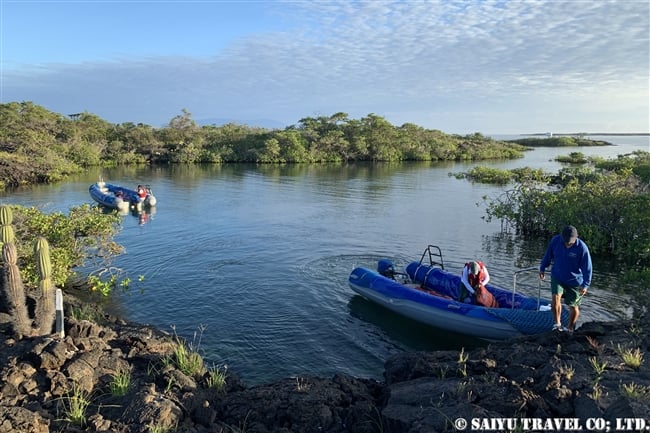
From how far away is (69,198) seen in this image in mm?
27969

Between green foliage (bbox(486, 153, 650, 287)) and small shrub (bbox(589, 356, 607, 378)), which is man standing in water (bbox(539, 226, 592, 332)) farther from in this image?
green foliage (bbox(486, 153, 650, 287))

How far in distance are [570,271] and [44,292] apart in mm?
8540

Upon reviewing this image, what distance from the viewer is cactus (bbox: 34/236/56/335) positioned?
7.22 metres

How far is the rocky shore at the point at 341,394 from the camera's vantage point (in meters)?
4.89

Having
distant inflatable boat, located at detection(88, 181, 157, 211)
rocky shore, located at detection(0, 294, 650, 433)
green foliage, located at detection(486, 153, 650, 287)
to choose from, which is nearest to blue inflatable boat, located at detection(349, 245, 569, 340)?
rocky shore, located at detection(0, 294, 650, 433)

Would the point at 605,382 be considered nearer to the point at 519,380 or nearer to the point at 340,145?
the point at 519,380

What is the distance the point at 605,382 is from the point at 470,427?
192 centimetres

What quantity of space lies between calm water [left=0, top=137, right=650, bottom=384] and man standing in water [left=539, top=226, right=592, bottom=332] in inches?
95.0

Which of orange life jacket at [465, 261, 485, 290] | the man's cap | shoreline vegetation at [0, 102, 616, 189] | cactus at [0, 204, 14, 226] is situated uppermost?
shoreline vegetation at [0, 102, 616, 189]

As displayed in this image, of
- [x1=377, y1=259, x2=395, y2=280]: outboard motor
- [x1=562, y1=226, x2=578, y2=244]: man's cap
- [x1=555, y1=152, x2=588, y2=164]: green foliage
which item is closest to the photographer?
[x1=562, y1=226, x2=578, y2=244]: man's cap

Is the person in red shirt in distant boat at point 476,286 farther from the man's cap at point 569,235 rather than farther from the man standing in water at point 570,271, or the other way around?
the man's cap at point 569,235

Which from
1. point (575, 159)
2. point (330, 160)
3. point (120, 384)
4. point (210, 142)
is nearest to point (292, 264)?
point (120, 384)

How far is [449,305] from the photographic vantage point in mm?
9953

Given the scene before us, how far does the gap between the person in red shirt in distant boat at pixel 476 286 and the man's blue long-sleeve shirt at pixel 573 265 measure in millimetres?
1919
